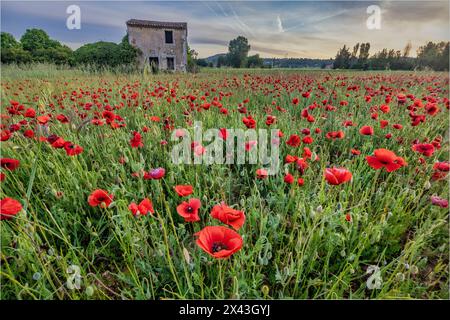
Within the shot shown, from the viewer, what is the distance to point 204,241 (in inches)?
22.8

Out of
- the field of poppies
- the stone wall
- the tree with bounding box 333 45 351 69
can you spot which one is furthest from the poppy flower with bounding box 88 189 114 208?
the stone wall

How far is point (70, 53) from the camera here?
5387 millimetres

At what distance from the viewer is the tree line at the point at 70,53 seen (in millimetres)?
4562

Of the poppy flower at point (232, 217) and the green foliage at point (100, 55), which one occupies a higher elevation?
the green foliage at point (100, 55)

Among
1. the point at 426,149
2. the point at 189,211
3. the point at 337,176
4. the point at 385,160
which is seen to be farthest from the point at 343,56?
the point at 189,211

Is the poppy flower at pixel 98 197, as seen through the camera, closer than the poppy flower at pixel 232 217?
No

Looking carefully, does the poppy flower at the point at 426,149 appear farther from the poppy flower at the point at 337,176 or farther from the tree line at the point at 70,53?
the tree line at the point at 70,53

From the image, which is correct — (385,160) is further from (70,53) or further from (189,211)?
(70,53)

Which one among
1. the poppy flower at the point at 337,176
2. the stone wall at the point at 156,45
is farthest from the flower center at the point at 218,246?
the stone wall at the point at 156,45

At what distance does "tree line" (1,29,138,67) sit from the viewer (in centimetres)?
456

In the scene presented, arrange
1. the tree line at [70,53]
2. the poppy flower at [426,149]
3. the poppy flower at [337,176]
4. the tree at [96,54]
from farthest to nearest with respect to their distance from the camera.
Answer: the tree at [96,54] → the tree line at [70,53] → the poppy flower at [426,149] → the poppy flower at [337,176]
